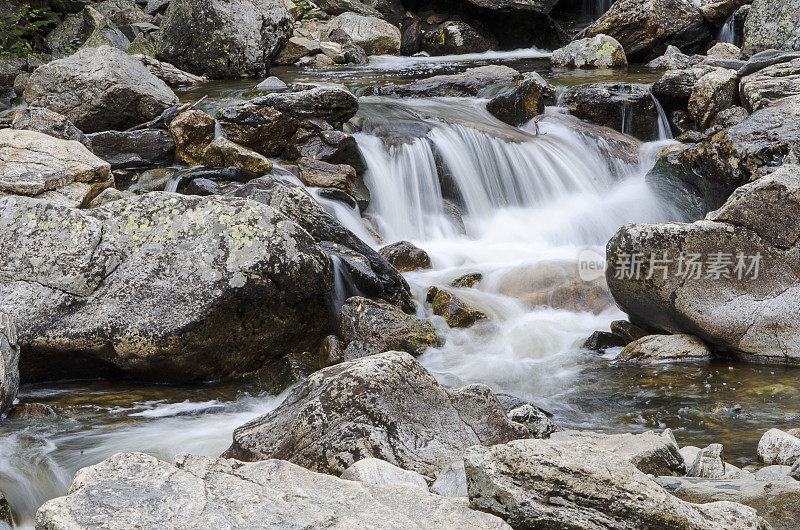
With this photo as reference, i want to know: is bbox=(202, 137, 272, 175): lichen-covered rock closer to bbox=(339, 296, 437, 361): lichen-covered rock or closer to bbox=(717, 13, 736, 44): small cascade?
bbox=(339, 296, 437, 361): lichen-covered rock

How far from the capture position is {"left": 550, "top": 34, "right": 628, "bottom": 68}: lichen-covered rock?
60.5 feet

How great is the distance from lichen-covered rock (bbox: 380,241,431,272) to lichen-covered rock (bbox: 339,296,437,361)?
1.93 m

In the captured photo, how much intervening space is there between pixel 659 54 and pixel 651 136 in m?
7.67

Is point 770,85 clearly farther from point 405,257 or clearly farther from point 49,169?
point 49,169

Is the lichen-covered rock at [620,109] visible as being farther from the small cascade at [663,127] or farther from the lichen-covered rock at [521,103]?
the lichen-covered rock at [521,103]

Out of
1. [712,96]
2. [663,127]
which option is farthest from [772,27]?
[663,127]

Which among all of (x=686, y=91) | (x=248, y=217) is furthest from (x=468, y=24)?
(x=248, y=217)

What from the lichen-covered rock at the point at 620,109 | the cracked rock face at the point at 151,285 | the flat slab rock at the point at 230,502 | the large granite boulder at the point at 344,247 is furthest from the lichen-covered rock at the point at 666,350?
the lichen-covered rock at the point at 620,109

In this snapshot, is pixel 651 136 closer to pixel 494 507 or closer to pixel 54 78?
pixel 54 78

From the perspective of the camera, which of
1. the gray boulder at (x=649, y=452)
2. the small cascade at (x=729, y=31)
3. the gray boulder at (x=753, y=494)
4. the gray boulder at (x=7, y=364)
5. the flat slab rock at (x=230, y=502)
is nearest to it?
the flat slab rock at (x=230, y=502)

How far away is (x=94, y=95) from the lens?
432 inches

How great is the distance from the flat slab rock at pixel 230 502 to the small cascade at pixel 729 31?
2047 centimetres

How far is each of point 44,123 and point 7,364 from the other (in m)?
5.78

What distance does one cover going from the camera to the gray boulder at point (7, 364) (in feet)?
15.4
